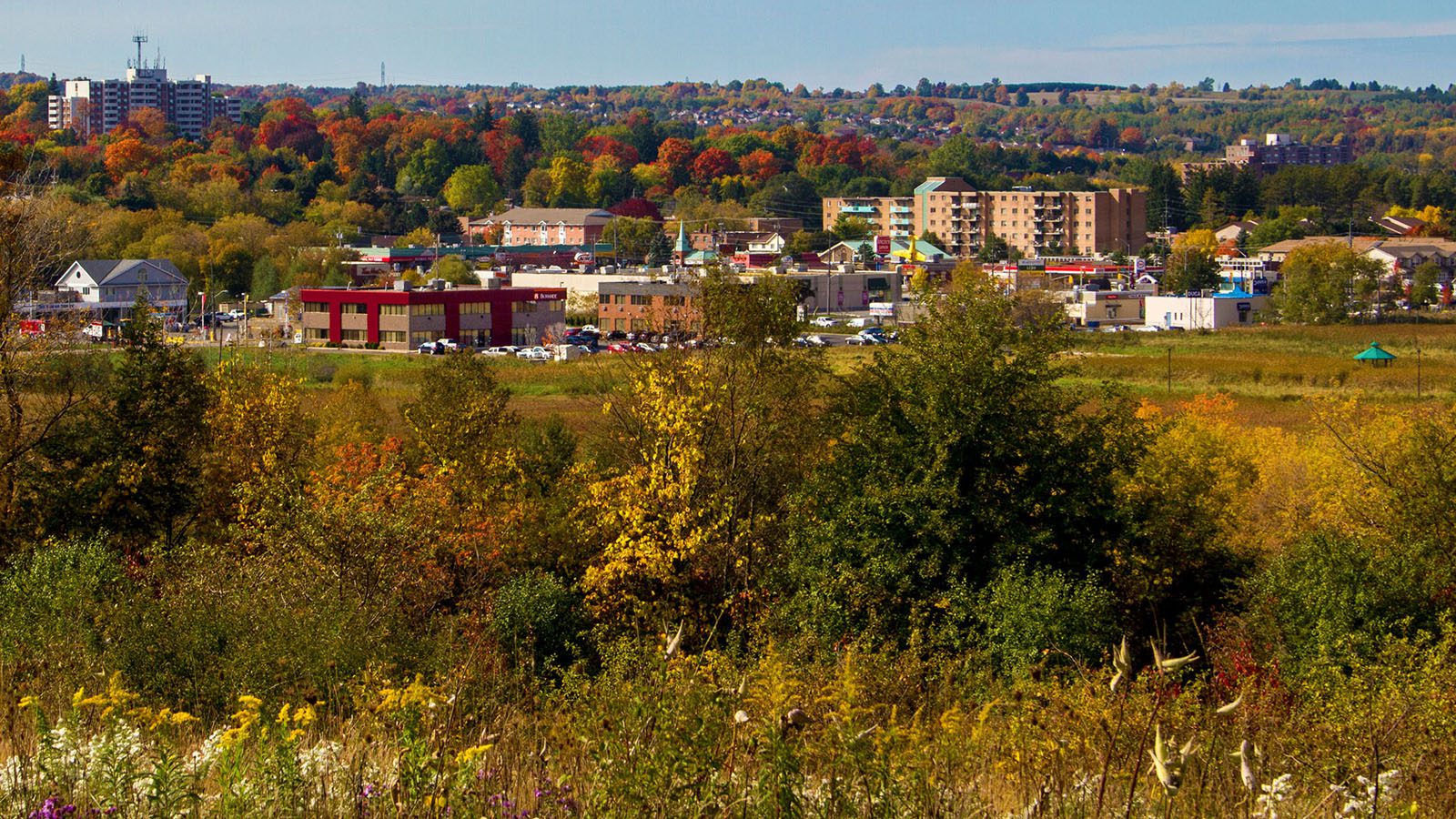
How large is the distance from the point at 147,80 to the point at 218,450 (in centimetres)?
14013

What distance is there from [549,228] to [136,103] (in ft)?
243

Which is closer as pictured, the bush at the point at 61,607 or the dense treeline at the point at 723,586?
the dense treeline at the point at 723,586

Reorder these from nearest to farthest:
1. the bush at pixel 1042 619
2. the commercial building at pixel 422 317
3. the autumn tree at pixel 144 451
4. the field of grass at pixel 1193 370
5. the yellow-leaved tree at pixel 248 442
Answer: the bush at pixel 1042 619
the autumn tree at pixel 144 451
the yellow-leaved tree at pixel 248 442
the field of grass at pixel 1193 370
the commercial building at pixel 422 317

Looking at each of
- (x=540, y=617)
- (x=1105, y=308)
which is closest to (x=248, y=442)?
(x=540, y=617)

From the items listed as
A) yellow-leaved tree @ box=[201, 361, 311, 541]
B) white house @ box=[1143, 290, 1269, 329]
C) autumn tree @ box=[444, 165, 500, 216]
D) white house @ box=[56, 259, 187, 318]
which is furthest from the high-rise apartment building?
yellow-leaved tree @ box=[201, 361, 311, 541]

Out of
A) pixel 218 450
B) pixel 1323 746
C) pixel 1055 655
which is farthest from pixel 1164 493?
pixel 218 450

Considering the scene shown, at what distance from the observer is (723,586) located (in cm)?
1262

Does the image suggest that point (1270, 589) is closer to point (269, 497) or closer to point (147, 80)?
point (269, 497)

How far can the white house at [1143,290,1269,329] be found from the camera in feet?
157

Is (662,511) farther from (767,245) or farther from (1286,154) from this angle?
(1286,154)

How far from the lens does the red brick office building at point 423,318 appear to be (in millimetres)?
40406

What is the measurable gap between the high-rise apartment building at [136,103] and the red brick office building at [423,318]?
303ft

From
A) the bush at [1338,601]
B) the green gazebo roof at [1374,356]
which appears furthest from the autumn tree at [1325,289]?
the bush at [1338,601]

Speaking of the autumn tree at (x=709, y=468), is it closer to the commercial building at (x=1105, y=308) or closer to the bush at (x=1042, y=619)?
the bush at (x=1042, y=619)
